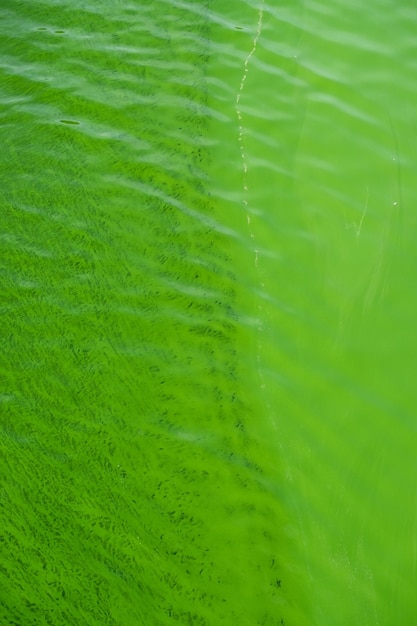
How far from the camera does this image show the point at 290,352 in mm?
2189

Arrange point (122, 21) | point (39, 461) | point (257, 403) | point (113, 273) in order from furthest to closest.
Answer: point (122, 21), point (113, 273), point (257, 403), point (39, 461)

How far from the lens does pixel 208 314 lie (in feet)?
7.48

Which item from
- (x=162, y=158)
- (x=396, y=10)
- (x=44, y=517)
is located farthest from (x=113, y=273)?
(x=396, y=10)

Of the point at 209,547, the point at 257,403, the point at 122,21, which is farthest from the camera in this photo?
the point at 122,21

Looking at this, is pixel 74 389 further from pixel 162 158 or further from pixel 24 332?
pixel 162 158

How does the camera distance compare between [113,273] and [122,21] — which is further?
[122,21]

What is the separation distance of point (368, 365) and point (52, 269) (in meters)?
1.04

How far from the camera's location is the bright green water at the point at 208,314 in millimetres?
1742

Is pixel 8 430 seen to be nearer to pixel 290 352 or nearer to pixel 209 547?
pixel 209 547

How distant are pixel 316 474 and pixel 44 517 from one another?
0.70 metres

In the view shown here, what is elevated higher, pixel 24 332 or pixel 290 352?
pixel 290 352

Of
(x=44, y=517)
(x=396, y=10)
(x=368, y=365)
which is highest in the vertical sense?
(x=396, y=10)

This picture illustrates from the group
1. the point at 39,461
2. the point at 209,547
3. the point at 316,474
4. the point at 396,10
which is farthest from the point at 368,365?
the point at 396,10

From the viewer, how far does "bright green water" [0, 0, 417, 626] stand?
1.74 metres
